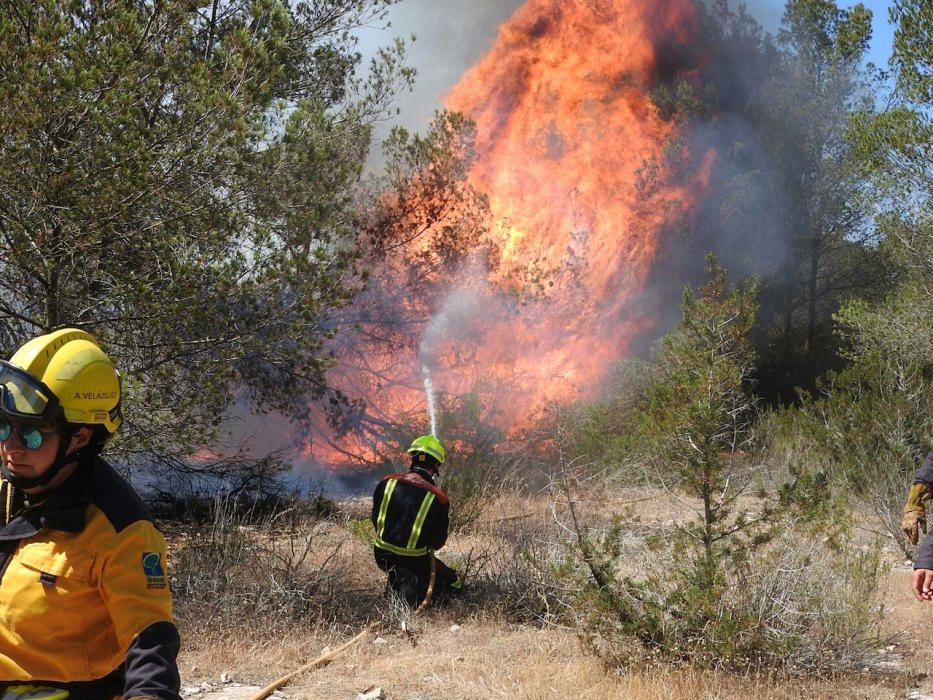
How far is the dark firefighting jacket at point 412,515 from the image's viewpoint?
22.8ft

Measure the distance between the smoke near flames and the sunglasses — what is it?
1124cm

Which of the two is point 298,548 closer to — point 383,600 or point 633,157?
point 383,600

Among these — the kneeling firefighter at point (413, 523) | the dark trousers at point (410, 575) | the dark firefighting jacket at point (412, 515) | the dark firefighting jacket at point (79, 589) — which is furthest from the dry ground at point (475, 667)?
the dark firefighting jacket at point (79, 589)

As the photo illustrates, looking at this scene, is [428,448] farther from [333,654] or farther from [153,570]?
[153,570]

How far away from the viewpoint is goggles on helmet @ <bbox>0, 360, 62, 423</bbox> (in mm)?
1980

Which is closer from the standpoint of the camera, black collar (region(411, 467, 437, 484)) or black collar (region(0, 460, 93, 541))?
black collar (region(0, 460, 93, 541))

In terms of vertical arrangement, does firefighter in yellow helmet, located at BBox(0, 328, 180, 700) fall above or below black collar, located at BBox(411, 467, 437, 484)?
above

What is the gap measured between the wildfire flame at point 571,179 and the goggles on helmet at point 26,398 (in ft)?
43.7

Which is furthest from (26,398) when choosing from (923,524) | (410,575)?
(410,575)

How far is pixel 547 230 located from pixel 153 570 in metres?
15.7

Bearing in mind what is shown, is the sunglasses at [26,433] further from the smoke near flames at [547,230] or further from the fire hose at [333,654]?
the smoke near flames at [547,230]

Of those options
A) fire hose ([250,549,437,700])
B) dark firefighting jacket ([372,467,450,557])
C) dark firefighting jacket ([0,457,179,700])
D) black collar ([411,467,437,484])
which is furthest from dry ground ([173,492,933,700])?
dark firefighting jacket ([0,457,179,700])

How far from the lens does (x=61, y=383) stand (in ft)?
6.67

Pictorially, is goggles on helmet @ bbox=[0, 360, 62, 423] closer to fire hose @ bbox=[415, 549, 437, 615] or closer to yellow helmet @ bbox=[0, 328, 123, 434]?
yellow helmet @ bbox=[0, 328, 123, 434]
